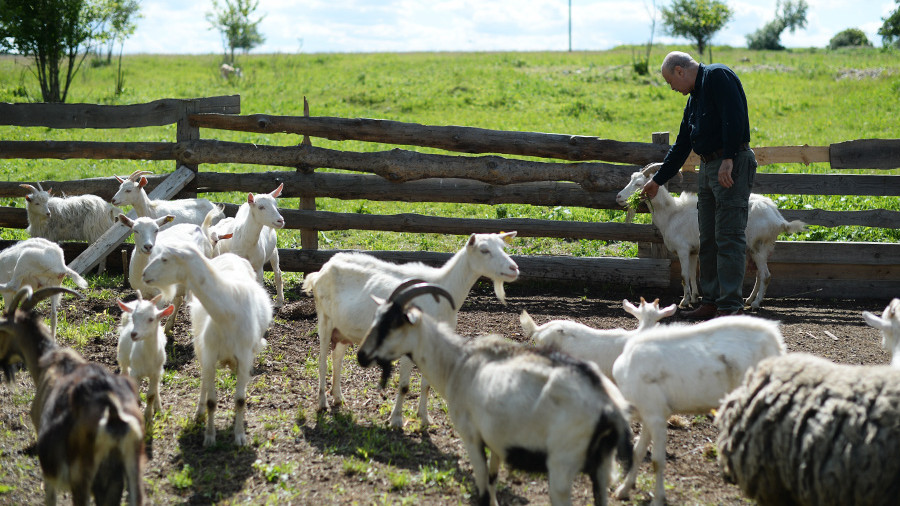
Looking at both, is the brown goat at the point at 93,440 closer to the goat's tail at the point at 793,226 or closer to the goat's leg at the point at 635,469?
the goat's leg at the point at 635,469

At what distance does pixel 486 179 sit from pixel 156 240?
4691 mm

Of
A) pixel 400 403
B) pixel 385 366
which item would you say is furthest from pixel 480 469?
pixel 400 403

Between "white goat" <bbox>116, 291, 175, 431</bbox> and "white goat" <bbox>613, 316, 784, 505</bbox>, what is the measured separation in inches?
147

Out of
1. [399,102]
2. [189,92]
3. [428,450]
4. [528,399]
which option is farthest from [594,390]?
[189,92]

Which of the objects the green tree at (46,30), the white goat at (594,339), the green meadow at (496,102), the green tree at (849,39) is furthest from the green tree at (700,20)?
the white goat at (594,339)

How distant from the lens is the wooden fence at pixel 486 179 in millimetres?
10844

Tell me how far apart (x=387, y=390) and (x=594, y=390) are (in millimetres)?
3489

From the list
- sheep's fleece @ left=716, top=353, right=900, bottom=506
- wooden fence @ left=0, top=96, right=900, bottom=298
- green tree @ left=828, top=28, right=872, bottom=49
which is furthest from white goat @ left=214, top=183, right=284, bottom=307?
green tree @ left=828, top=28, right=872, bottom=49

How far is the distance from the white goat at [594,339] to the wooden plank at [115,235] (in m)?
5.79

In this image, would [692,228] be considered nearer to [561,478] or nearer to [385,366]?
[385,366]

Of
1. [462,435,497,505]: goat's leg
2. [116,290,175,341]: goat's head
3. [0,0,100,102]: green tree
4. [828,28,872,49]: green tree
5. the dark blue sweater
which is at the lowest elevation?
[462,435,497,505]: goat's leg

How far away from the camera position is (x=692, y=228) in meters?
10.5

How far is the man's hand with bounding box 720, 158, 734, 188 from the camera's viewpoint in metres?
7.79

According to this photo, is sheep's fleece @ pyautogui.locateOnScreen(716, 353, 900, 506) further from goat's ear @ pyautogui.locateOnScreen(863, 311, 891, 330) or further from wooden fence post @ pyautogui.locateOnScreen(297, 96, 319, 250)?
wooden fence post @ pyautogui.locateOnScreen(297, 96, 319, 250)
